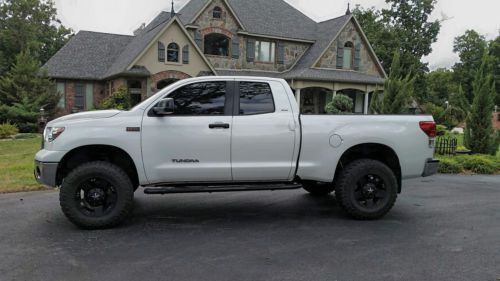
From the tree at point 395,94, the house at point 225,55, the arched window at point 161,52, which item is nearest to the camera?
the tree at point 395,94

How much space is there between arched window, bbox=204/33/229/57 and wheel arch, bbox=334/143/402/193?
21.6 meters

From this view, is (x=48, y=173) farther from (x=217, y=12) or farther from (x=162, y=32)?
(x=217, y=12)

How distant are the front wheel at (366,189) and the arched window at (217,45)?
22.0 metres

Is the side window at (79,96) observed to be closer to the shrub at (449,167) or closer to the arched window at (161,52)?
the arched window at (161,52)

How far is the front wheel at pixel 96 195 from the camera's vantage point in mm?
5293

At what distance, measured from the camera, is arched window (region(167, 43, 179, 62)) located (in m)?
23.5

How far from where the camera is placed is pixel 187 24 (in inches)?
994

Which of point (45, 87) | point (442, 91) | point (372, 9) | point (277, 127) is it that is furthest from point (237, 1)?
point (442, 91)

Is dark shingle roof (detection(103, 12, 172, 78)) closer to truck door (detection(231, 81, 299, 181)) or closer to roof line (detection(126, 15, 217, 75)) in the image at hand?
roof line (detection(126, 15, 217, 75))

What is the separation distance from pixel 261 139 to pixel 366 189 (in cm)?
170

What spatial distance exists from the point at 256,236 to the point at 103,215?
1970mm

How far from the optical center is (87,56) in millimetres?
26734

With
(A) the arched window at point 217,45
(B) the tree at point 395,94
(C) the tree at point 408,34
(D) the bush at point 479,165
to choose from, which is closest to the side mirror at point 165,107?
(D) the bush at point 479,165

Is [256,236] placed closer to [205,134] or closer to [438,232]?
[205,134]
